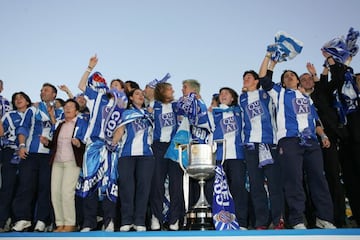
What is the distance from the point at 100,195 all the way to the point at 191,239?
141 cm

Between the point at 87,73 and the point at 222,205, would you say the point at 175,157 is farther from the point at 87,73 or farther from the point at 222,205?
the point at 87,73

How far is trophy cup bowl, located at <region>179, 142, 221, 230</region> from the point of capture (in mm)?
4031

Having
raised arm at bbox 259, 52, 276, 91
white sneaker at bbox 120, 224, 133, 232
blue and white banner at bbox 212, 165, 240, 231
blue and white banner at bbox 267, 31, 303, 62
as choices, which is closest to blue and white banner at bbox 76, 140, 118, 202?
white sneaker at bbox 120, 224, 133, 232

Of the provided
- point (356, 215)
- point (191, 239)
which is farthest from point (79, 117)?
point (356, 215)

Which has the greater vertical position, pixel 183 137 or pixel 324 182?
pixel 183 137

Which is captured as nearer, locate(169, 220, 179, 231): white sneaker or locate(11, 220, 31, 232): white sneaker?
locate(169, 220, 179, 231): white sneaker

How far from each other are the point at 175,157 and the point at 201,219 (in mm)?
860

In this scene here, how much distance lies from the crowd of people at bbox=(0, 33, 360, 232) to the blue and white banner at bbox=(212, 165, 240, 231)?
0.27 meters

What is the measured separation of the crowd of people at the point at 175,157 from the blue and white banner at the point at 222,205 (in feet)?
Result: 0.88

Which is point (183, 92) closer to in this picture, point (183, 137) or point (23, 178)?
point (183, 137)

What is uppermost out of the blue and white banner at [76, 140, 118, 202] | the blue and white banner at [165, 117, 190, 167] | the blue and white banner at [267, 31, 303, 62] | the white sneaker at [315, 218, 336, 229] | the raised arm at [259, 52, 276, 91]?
the blue and white banner at [267, 31, 303, 62]

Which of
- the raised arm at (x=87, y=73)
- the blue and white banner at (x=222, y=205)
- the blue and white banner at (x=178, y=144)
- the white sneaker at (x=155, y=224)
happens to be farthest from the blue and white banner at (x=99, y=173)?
the blue and white banner at (x=222, y=205)

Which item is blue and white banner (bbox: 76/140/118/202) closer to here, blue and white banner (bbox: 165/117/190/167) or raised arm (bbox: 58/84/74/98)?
blue and white banner (bbox: 165/117/190/167)

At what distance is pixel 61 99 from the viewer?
19.2ft
